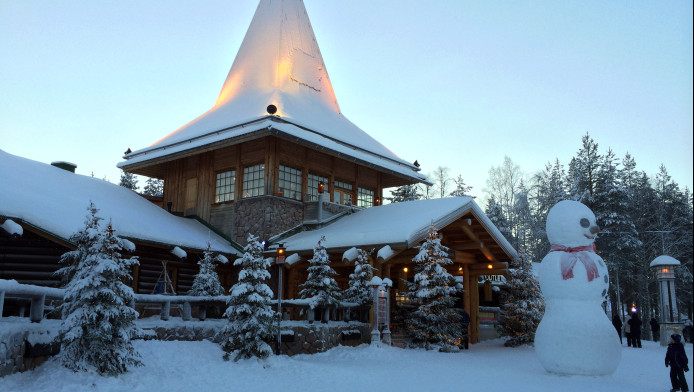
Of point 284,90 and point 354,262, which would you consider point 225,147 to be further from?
point 354,262

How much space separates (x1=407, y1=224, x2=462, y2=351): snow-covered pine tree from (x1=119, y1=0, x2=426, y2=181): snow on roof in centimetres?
634

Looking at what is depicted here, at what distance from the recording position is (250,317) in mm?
13031

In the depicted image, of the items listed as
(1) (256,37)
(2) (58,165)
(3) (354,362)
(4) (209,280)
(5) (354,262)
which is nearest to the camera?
(3) (354,362)

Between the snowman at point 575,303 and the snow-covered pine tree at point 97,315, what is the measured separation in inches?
343

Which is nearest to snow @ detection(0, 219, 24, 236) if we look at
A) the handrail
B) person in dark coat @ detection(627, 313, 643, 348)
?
the handrail

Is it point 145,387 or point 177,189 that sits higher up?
point 177,189

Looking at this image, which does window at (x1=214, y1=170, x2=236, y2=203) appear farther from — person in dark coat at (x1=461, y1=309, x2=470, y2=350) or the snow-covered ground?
person in dark coat at (x1=461, y1=309, x2=470, y2=350)

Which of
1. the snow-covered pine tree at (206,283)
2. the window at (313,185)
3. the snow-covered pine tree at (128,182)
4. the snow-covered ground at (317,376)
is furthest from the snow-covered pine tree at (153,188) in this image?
the snow-covered ground at (317,376)

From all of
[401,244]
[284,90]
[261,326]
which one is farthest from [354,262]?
[284,90]

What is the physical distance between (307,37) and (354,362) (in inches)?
745

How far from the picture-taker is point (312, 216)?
23.0m

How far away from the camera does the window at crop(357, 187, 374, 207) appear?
26078 mm

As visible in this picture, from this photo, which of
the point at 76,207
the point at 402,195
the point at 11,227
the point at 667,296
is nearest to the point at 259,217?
the point at 76,207

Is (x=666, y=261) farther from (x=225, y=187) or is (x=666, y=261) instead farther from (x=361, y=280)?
(x=225, y=187)
